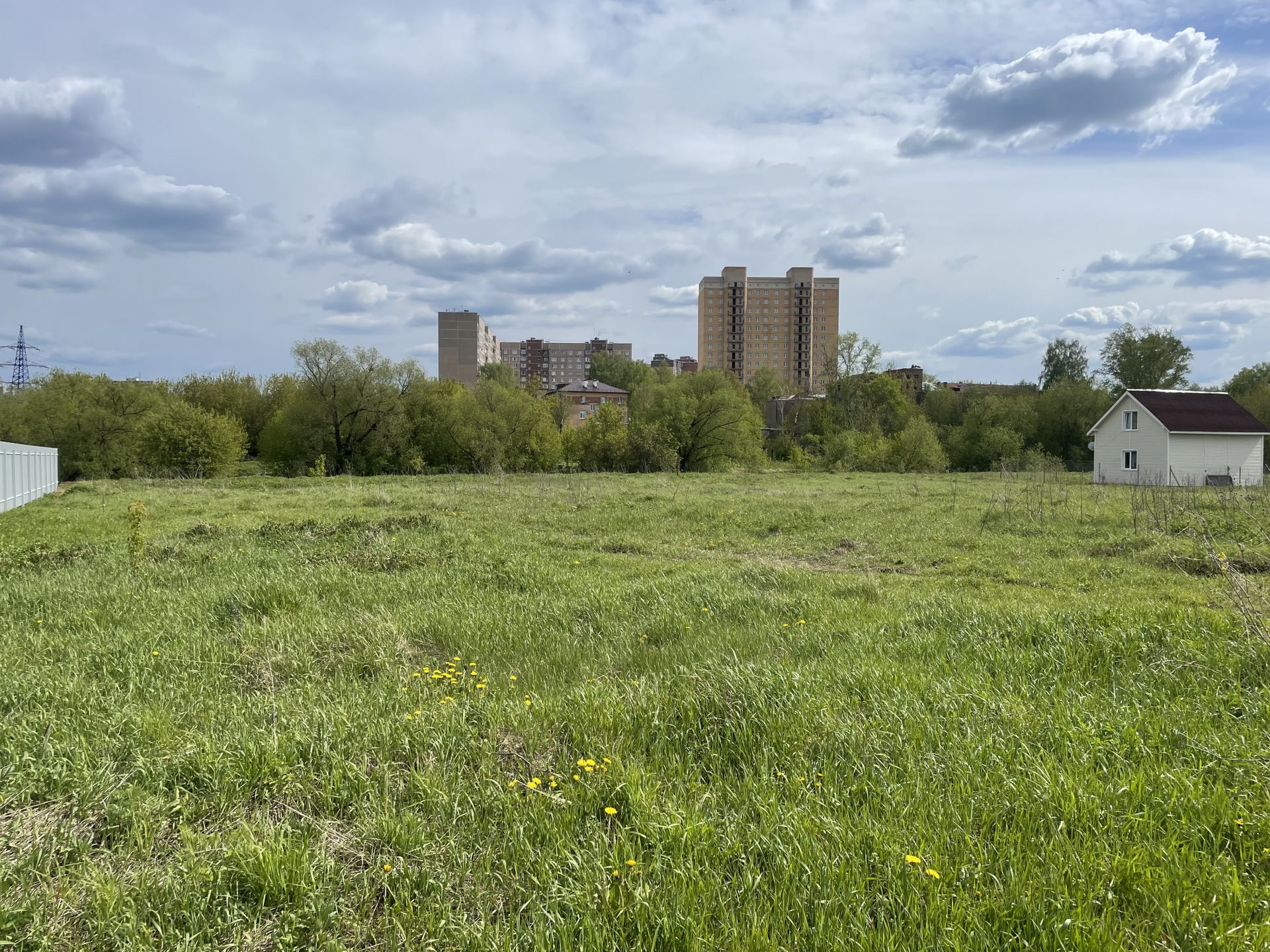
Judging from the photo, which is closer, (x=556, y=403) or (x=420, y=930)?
(x=420, y=930)

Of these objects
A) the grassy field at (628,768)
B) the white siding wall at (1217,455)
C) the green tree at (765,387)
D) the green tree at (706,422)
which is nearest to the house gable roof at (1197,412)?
the white siding wall at (1217,455)

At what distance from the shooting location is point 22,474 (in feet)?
93.2

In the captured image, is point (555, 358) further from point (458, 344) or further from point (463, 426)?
point (463, 426)

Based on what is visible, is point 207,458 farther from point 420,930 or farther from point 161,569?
point 420,930

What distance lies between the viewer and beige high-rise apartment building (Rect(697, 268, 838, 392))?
→ 15075 centimetres

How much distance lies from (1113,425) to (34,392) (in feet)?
234

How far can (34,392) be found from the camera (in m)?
53.4

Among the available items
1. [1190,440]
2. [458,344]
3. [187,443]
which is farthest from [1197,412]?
[458,344]

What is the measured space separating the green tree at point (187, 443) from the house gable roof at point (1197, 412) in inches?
2099

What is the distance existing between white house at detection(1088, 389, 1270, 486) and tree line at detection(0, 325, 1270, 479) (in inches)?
695

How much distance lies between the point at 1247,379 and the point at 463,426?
230 feet

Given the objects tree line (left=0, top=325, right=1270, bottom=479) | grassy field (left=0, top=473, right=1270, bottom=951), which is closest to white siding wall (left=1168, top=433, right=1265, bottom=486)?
tree line (left=0, top=325, right=1270, bottom=479)

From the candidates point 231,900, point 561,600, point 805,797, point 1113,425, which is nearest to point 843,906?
point 805,797

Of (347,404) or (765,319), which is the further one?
(765,319)
